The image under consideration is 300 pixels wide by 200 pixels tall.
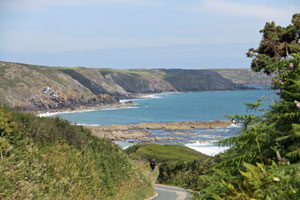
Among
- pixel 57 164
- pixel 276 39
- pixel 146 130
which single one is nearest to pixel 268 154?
pixel 57 164

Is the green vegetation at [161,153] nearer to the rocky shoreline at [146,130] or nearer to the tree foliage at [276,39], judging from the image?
the tree foliage at [276,39]

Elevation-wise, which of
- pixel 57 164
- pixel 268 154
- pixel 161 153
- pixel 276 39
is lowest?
pixel 161 153

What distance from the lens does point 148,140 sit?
82062 millimetres

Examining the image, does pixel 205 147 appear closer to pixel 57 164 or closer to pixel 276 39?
pixel 276 39

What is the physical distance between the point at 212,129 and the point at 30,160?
89.6 metres

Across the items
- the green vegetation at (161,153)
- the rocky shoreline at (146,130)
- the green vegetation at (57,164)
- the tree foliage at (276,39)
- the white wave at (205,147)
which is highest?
the tree foliage at (276,39)

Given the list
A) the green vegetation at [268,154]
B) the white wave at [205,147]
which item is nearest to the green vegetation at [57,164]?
the green vegetation at [268,154]

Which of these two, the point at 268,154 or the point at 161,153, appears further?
the point at 161,153

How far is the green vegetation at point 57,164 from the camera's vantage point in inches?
326

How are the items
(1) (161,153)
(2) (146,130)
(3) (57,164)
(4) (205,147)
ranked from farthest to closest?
(2) (146,130), (4) (205,147), (1) (161,153), (3) (57,164)

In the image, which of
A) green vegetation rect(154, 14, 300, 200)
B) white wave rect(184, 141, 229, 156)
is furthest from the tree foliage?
white wave rect(184, 141, 229, 156)

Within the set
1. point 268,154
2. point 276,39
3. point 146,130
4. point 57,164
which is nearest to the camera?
point 268,154

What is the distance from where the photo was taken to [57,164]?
10383mm

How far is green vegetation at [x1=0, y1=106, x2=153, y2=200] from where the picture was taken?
8.27 meters
